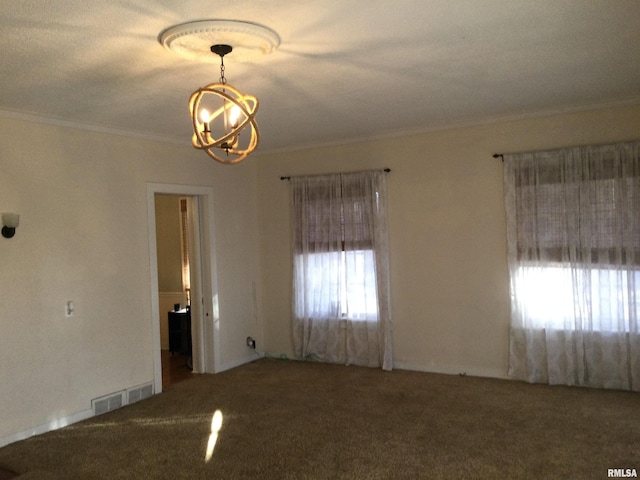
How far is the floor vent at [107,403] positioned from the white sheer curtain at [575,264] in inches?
148

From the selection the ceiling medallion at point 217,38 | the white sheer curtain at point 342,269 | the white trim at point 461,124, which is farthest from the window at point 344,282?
the ceiling medallion at point 217,38

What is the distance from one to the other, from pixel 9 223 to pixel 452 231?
4.01 metres

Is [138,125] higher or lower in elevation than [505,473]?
higher

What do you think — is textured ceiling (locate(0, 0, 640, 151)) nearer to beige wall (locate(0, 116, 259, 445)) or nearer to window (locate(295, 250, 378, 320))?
beige wall (locate(0, 116, 259, 445))

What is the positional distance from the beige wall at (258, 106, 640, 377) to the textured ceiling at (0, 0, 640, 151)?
0.27 metres

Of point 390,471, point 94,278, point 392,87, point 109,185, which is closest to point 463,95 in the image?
point 392,87

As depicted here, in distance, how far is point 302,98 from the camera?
4086mm

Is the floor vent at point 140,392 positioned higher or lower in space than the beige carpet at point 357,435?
higher

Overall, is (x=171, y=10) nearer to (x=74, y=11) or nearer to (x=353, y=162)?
(x=74, y=11)

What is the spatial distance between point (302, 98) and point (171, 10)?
1.72 meters

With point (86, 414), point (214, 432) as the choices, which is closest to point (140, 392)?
point (86, 414)

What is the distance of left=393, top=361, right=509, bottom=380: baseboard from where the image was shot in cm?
520

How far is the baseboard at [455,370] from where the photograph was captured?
5.20m

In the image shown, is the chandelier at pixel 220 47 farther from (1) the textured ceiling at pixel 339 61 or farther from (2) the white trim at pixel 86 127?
(2) the white trim at pixel 86 127
